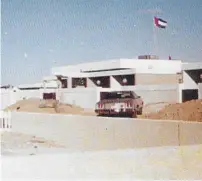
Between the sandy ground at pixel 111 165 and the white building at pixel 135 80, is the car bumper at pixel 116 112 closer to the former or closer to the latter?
the sandy ground at pixel 111 165

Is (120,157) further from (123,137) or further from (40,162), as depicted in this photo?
(123,137)

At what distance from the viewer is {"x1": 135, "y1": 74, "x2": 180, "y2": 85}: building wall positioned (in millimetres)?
28750

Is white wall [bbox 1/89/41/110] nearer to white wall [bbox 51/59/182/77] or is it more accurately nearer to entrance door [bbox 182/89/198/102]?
white wall [bbox 51/59/182/77]

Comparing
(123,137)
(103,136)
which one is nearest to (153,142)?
(123,137)

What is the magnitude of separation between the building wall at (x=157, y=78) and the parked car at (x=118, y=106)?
15.1 metres

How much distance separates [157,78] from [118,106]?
16.9m

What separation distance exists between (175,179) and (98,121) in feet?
13.9

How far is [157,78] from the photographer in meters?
29.2

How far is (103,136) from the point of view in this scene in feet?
28.7

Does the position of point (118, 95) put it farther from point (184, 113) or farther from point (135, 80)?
point (135, 80)

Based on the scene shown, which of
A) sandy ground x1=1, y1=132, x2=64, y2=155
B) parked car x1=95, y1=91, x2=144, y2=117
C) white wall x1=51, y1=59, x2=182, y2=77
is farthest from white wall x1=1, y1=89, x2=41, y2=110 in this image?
sandy ground x1=1, y1=132, x2=64, y2=155

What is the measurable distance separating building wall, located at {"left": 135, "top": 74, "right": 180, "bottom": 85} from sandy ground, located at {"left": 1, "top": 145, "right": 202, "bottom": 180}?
76.2ft

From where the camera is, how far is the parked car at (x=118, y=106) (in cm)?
1270

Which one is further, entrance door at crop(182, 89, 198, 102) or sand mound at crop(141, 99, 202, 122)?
entrance door at crop(182, 89, 198, 102)
